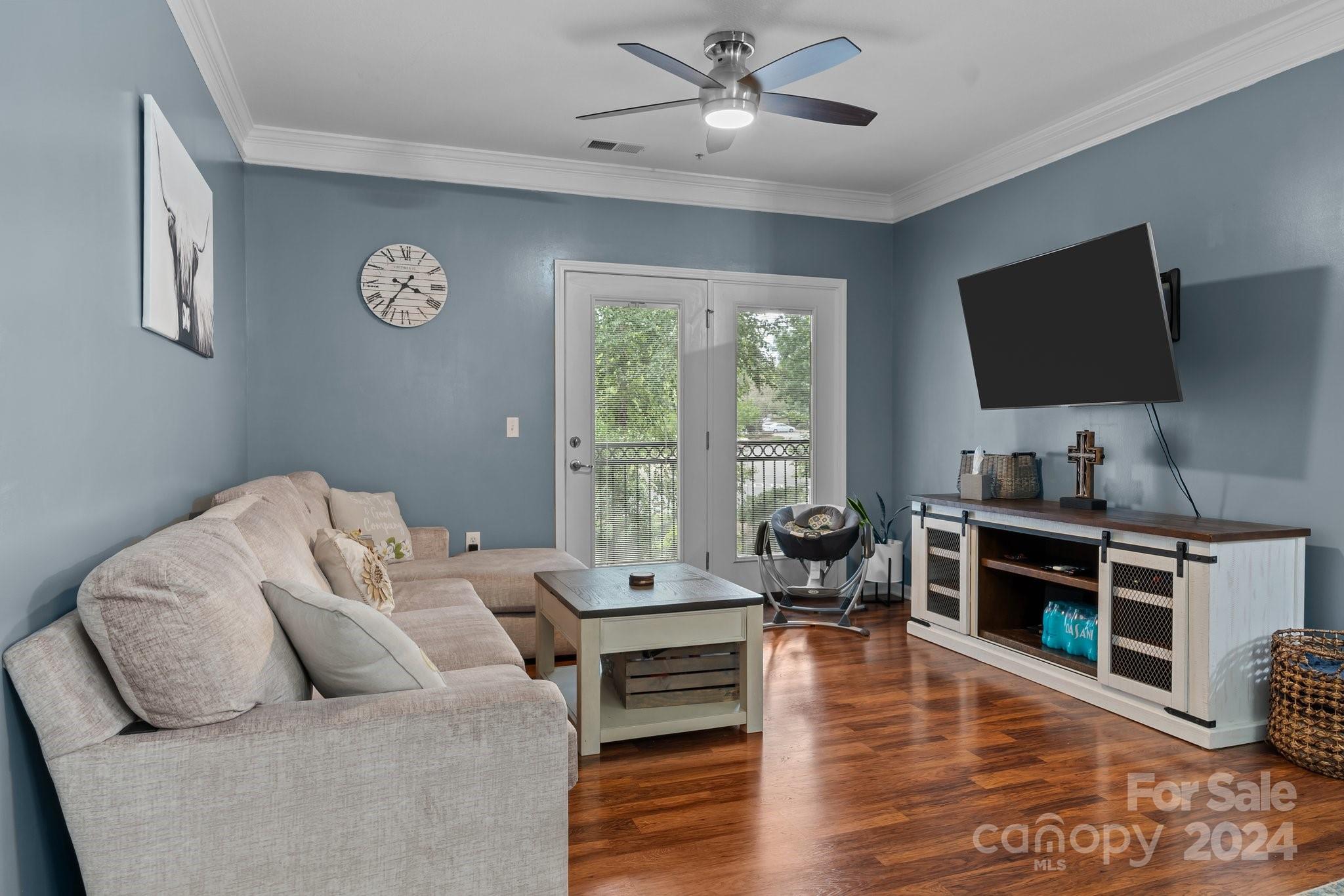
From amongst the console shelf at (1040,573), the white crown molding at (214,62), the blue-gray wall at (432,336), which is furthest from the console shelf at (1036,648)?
the white crown molding at (214,62)

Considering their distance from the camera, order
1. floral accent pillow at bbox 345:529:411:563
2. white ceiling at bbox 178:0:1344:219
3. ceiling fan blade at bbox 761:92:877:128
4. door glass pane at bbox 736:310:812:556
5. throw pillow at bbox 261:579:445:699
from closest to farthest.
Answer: throw pillow at bbox 261:579:445:699 < white ceiling at bbox 178:0:1344:219 < ceiling fan blade at bbox 761:92:877:128 < floral accent pillow at bbox 345:529:411:563 < door glass pane at bbox 736:310:812:556

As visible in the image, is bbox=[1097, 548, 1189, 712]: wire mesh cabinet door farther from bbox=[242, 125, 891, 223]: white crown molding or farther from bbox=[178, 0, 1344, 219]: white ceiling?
bbox=[242, 125, 891, 223]: white crown molding

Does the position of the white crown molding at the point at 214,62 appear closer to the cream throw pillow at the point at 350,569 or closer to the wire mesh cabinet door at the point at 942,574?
the cream throw pillow at the point at 350,569

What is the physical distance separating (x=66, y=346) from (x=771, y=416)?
4109 millimetres

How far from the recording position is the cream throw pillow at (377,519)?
4012 mm

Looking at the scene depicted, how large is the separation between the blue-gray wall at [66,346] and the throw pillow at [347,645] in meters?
0.43

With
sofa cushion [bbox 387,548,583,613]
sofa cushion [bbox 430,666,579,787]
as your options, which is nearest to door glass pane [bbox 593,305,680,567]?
sofa cushion [bbox 387,548,583,613]

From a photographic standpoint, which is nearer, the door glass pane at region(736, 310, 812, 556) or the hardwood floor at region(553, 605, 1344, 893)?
the hardwood floor at region(553, 605, 1344, 893)

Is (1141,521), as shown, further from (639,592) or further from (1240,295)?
(639,592)

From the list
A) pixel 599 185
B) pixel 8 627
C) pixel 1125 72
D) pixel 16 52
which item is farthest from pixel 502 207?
pixel 8 627

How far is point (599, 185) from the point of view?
4957mm

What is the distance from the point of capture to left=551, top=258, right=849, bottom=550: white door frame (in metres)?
4.89

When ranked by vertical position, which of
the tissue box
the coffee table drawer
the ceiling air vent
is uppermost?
the ceiling air vent

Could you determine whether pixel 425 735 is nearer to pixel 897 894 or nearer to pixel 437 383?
pixel 897 894
